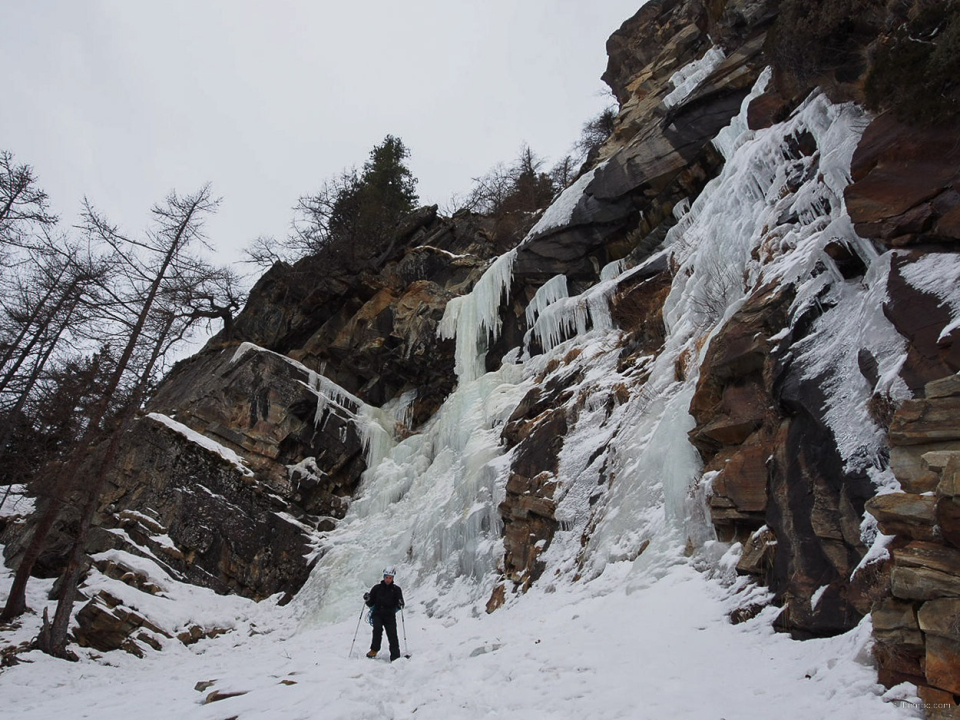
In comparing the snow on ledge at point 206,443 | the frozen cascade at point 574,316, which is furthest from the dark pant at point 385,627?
the snow on ledge at point 206,443

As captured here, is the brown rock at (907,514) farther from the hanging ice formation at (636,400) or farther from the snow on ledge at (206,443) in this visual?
the snow on ledge at (206,443)

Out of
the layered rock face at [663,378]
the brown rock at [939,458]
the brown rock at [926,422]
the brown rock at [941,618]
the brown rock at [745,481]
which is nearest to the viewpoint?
the brown rock at [941,618]

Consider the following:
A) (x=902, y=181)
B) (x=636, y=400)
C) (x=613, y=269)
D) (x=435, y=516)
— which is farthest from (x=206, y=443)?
(x=902, y=181)

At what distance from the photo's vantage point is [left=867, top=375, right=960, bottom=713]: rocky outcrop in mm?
3381

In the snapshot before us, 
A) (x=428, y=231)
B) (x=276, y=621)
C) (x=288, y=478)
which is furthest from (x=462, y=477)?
(x=428, y=231)

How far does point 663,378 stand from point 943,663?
6.12 m

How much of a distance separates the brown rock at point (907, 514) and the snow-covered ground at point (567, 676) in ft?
2.57

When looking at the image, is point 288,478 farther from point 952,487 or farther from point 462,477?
point 952,487

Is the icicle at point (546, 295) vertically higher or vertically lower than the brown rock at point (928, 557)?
higher

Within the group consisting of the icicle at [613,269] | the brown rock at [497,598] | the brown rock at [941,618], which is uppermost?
the icicle at [613,269]

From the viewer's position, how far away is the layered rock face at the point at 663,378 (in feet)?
15.5

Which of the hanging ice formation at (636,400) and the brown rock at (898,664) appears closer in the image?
the brown rock at (898,664)

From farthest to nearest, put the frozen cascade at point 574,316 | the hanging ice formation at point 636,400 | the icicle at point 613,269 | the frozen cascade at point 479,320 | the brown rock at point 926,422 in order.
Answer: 1. the frozen cascade at point 479,320
2. the icicle at point 613,269
3. the frozen cascade at point 574,316
4. the hanging ice formation at point 636,400
5. the brown rock at point 926,422

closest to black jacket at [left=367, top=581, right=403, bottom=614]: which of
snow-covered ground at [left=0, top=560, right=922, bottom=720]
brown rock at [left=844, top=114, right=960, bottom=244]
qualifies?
snow-covered ground at [left=0, top=560, right=922, bottom=720]
